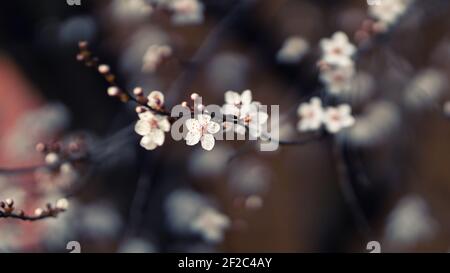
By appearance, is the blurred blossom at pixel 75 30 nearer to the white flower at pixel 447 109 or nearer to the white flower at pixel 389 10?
the white flower at pixel 389 10

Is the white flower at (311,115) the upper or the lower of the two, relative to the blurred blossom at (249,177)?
upper

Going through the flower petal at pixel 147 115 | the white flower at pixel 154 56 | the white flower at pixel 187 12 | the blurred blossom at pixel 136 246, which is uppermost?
the white flower at pixel 187 12

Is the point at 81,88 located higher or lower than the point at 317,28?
lower

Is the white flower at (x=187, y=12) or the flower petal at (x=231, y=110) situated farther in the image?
the white flower at (x=187, y=12)

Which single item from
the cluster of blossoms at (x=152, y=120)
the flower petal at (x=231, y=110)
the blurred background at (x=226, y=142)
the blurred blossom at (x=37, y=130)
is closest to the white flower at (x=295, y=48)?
the blurred background at (x=226, y=142)

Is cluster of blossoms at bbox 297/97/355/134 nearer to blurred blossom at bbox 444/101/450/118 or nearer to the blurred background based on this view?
the blurred background

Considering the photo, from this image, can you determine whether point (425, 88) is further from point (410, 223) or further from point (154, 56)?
point (154, 56)

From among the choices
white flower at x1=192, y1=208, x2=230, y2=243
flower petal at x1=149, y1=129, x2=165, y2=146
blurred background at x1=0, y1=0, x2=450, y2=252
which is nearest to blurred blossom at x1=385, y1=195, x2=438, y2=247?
blurred background at x1=0, y1=0, x2=450, y2=252
